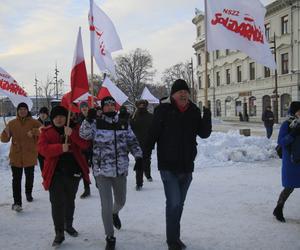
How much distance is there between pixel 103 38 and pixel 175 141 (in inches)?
231

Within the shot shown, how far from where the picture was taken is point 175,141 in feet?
14.7

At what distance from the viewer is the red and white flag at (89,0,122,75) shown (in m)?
9.26

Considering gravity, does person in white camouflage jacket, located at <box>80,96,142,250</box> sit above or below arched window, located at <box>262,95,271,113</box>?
below

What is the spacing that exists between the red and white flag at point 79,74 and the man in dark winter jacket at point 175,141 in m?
1.20

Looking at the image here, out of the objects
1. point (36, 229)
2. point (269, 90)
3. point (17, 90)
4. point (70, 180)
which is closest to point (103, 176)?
point (70, 180)

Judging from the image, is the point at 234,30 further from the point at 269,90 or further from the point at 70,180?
the point at 269,90

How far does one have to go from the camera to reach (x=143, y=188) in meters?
8.38

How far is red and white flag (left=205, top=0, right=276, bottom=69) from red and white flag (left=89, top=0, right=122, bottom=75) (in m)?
3.77

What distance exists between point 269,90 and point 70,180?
41.2 meters

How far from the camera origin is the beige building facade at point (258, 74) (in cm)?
3988

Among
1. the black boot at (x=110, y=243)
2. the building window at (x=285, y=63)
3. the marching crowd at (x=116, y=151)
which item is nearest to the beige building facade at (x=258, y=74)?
the building window at (x=285, y=63)

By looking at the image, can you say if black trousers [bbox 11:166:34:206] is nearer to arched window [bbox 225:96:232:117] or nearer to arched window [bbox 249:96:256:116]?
arched window [bbox 249:96:256:116]

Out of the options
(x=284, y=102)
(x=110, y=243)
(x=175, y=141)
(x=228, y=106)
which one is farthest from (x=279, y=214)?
(x=228, y=106)

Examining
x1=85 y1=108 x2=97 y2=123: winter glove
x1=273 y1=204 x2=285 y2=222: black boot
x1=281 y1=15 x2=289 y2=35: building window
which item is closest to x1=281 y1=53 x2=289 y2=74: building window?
x1=281 y1=15 x2=289 y2=35: building window
